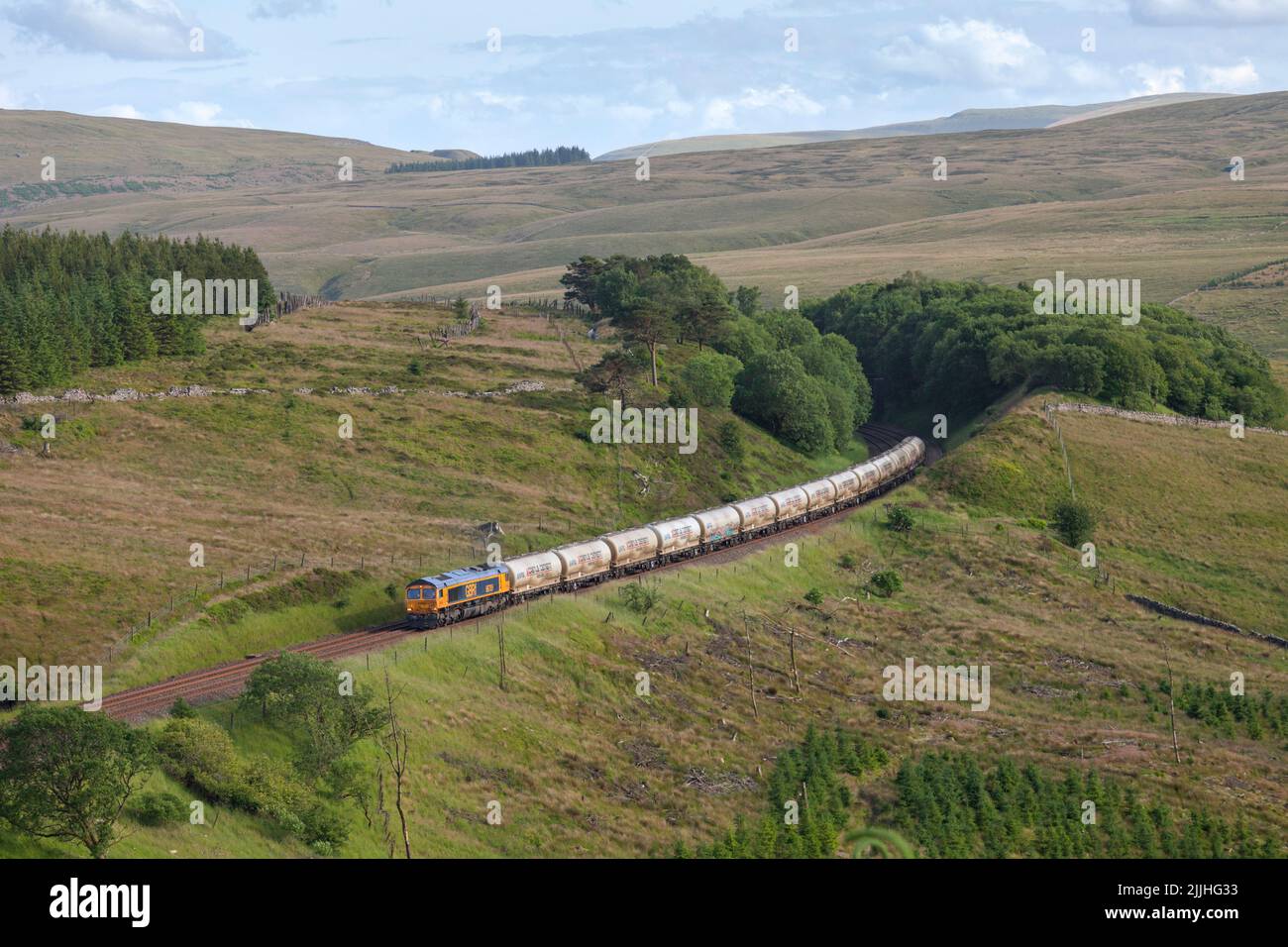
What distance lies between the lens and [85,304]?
10012cm

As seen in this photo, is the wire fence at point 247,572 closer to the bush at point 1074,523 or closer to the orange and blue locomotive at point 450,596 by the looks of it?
the orange and blue locomotive at point 450,596

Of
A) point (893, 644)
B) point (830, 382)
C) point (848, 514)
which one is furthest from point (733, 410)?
point (893, 644)

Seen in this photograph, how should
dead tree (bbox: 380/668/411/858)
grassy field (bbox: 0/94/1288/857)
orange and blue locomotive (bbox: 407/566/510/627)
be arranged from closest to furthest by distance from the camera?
dead tree (bbox: 380/668/411/858) → grassy field (bbox: 0/94/1288/857) → orange and blue locomotive (bbox: 407/566/510/627)

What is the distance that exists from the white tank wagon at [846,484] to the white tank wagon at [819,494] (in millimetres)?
604

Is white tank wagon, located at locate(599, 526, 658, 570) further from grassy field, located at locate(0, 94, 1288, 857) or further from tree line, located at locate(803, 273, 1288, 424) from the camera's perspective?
tree line, located at locate(803, 273, 1288, 424)

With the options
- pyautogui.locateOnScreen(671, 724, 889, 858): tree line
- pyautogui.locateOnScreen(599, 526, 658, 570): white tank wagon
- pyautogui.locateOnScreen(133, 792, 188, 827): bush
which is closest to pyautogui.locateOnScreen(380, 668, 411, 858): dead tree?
pyautogui.locateOnScreen(133, 792, 188, 827): bush

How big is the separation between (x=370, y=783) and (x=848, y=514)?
53.5 meters

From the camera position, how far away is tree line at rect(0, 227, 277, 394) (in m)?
88.0

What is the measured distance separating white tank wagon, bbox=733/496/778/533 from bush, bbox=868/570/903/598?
832cm

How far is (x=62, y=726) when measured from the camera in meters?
36.1

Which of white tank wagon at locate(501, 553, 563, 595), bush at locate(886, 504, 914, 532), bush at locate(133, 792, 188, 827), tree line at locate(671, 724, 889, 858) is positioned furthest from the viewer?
bush at locate(886, 504, 914, 532)

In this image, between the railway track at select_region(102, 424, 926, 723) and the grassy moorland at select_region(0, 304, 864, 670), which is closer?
the railway track at select_region(102, 424, 926, 723)
